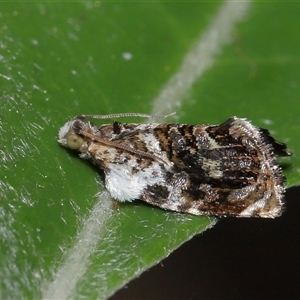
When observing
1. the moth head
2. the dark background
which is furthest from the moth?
the dark background

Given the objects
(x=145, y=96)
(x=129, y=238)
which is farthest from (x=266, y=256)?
(x=145, y=96)

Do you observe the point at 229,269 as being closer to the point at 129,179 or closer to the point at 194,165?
the point at 194,165

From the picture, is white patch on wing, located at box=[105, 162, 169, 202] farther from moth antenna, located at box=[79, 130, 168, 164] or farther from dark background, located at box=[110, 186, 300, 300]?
dark background, located at box=[110, 186, 300, 300]

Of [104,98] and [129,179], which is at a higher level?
[104,98]

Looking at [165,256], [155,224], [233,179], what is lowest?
[165,256]

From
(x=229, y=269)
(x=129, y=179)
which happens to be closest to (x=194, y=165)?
(x=129, y=179)

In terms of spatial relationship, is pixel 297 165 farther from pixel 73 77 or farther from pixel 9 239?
pixel 9 239

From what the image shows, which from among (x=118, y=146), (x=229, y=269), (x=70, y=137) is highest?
(x=118, y=146)
